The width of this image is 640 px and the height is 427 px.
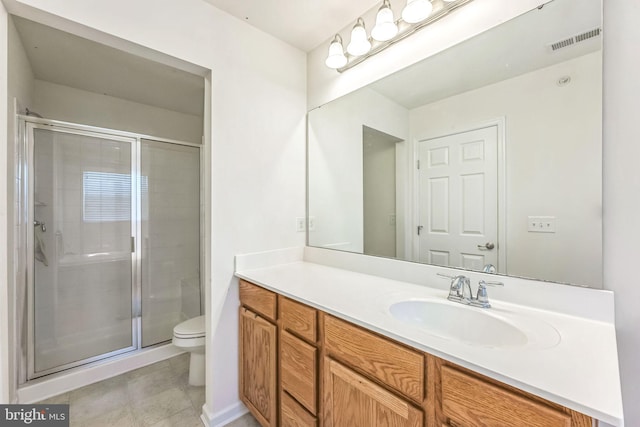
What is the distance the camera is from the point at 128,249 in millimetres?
2486

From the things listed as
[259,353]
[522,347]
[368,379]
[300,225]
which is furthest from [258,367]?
[522,347]

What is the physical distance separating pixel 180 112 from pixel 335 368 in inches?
121

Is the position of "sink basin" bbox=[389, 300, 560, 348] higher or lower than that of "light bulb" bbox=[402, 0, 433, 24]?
lower

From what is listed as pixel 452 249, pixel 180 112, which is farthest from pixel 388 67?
pixel 180 112

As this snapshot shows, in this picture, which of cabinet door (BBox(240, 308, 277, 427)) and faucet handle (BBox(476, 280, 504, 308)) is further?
cabinet door (BBox(240, 308, 277, 427))

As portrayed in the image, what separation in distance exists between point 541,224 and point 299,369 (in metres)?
1.21

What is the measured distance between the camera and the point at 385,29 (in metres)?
1.40

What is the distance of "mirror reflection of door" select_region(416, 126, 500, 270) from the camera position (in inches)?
48.6

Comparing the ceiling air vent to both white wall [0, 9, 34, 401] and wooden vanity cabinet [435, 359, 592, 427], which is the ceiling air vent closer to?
wooden vanity cabinet [435, 359, 592, 427]

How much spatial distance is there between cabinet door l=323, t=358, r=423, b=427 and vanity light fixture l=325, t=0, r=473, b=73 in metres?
1.61

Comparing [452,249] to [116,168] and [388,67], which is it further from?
A: [116,168]

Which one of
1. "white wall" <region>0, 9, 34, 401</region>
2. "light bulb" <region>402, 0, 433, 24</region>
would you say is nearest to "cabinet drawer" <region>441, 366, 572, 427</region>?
"light bulb" <region>402, 0, 433, 24</region>

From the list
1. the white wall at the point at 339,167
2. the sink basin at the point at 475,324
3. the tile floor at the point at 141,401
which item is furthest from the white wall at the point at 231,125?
the sink basin at the point at 475,324

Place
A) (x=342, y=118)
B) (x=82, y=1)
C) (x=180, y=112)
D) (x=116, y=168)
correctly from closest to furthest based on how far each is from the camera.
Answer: (x=82, y=1) → (x=342, y=118) → (x=116, y=168) → (x=180, y=112)
